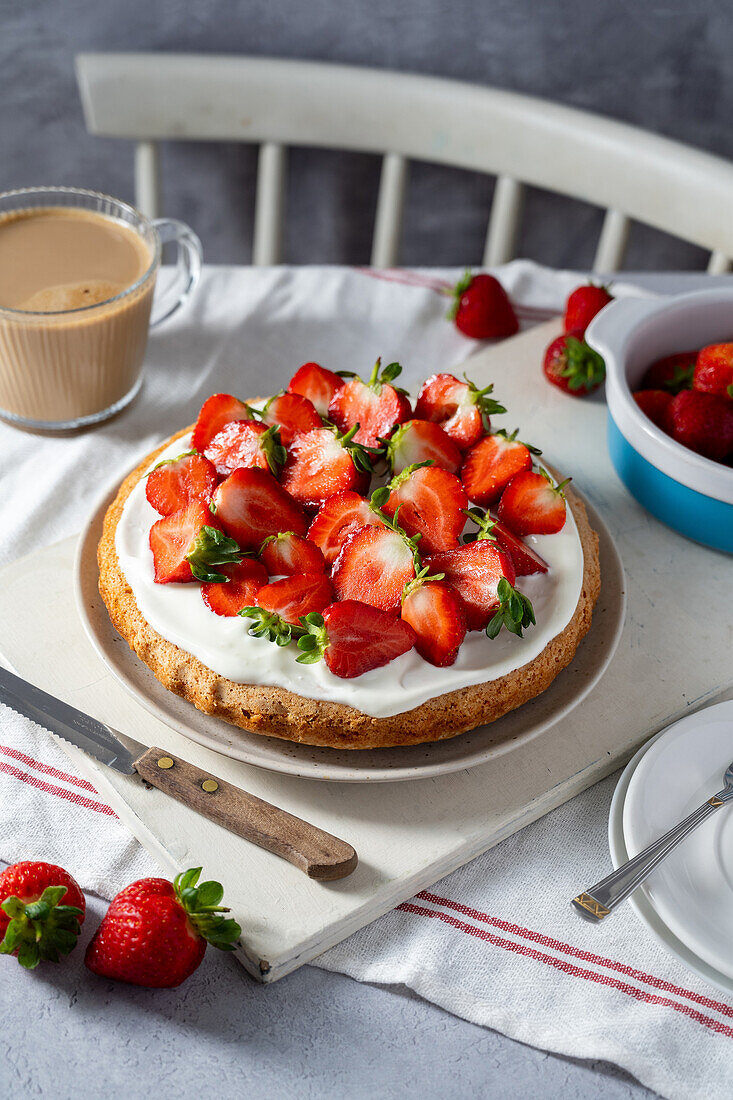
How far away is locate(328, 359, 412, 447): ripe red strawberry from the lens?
144cm

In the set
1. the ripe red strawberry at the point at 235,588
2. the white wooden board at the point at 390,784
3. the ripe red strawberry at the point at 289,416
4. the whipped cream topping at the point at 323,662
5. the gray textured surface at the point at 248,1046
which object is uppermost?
the ripe red strawberry at the point at 289,416

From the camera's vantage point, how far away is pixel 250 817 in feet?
3.78

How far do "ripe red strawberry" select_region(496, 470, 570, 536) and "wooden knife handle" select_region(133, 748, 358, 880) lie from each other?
1.61 ft

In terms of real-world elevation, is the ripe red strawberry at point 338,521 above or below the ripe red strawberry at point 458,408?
below

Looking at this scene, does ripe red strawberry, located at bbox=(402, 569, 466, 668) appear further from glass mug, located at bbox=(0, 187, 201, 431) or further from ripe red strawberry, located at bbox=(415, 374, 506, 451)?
glass mug, located at bbox=(0, 187, 201, 431)

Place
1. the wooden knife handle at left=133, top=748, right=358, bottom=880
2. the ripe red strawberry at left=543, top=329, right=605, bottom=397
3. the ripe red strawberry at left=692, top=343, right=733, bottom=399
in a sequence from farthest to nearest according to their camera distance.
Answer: the ripe red strawberry at left=543, top=329, right=605, bottom=397
the ripe red strawberry at left=692, top=343, right=733, bottom=399
the wooden knife handle at left=133, top=748, right=358, bottom=880

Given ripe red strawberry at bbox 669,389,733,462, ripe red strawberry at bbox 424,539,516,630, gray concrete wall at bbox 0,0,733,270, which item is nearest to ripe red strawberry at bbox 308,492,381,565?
ripe red strawberry at bbox 424,539,516,630

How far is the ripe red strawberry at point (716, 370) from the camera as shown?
1586mm

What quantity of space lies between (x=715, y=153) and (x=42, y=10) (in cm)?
162

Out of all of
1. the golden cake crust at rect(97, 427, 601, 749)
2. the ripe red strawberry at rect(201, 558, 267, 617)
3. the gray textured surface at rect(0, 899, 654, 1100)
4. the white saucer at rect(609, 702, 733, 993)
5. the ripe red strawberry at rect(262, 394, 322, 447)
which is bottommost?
the gray textured surface at rect(0, 899, 654, 1100)

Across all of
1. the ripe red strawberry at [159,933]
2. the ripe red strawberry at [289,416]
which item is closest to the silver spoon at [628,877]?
the ripe red strawberry at [159,933]

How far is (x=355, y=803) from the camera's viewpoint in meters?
1.22

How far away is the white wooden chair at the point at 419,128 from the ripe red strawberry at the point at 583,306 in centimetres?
32

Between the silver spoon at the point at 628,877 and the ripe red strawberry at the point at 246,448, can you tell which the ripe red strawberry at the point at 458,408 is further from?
the silver spoon at the point at 628,877
